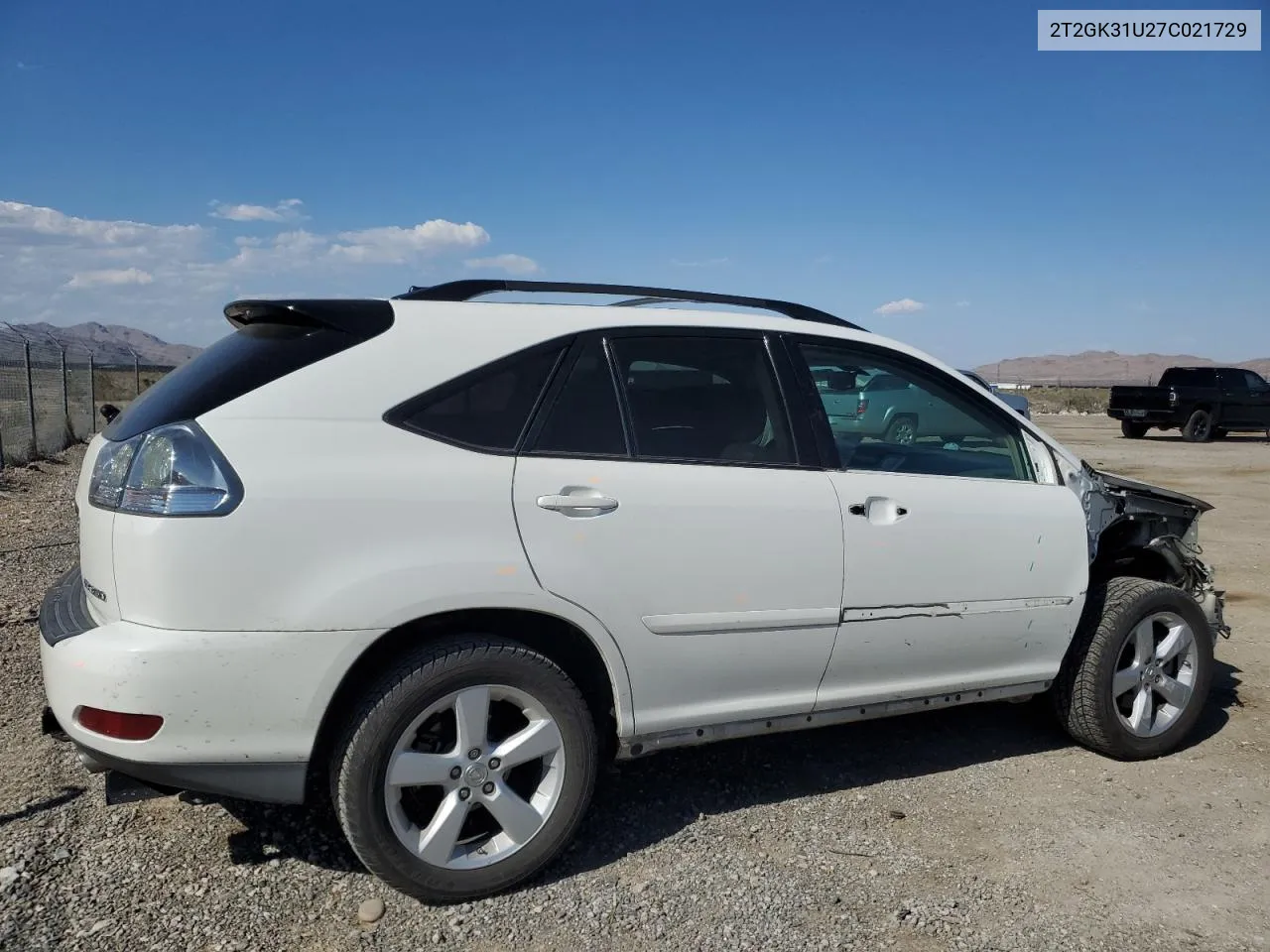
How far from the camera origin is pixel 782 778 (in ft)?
12.6

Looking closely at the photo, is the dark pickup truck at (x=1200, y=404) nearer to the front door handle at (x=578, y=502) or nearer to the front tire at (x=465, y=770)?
the front door handle at (x=578, y=502)

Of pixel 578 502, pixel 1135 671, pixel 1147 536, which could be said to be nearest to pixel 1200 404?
pixel 1147 536

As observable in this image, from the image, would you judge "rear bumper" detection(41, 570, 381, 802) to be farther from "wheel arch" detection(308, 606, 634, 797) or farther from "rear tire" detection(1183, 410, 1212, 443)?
"rear tire" detection(1183, 410, 1212, 443)

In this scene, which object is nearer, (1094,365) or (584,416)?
(584,416)

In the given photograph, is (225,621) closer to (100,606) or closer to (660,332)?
(100,606)

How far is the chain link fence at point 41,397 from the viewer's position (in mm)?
12859

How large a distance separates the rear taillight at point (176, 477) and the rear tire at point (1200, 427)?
84.7 ft

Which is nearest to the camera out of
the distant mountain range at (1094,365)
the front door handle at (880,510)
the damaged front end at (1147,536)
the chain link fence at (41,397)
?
the front door handle at (880,510)

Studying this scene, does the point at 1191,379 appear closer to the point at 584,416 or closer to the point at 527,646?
the point at 584,416

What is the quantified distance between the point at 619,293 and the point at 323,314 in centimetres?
103

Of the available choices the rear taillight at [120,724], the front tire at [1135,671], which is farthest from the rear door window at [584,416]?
the front tire at [1135,671]

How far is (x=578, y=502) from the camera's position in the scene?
2893mm

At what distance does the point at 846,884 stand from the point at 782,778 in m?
0.78

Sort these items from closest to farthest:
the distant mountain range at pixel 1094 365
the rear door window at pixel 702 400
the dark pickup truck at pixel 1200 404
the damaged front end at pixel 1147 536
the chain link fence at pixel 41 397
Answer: the rear door window at pixel 702 400 → the damaged front end at pixel 1147 536 → the chain link fence at pixel 41 397 → the dark pickup truck at pixel 1200 404 → the distant mountain range at pixel 1094 365
